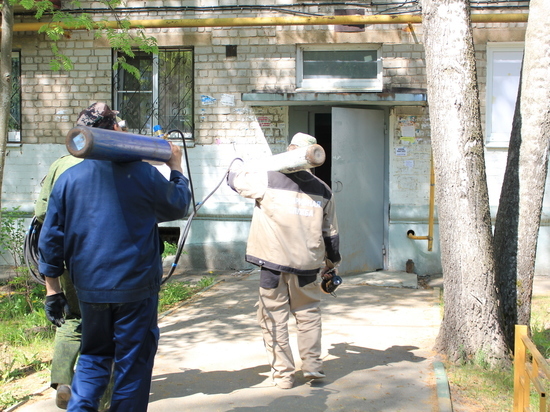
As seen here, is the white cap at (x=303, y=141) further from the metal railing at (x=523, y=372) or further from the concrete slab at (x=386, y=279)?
the concrete slab at (x=386, y=279)

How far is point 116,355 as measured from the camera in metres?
3.21

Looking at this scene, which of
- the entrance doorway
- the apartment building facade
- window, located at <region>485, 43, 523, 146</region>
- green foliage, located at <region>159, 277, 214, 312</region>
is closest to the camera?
green foliage, located at <region>159, 277, 214, 312</region>

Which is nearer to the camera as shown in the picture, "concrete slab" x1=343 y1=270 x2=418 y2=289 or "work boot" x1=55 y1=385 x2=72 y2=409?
"work boot" x1=55 y1=385 x2=72 y2=409

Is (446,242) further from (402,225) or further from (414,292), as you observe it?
(402,225)

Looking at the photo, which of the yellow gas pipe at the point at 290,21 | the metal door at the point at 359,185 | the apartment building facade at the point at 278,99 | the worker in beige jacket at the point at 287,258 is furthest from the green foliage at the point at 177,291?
the yellow gas pipe at the point at 290,21

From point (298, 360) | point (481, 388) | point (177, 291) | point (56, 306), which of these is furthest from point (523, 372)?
point (177, 291)

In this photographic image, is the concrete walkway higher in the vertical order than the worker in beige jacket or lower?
lower

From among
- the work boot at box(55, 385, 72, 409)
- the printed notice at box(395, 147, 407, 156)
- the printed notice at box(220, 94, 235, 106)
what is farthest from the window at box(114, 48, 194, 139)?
the work boot at box(55, 385, 72, 409)

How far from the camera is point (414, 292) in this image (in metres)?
8.14

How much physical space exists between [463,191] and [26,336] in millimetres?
4073

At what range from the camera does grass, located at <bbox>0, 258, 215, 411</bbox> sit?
4.67 metres

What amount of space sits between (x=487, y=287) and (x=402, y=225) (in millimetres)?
4673

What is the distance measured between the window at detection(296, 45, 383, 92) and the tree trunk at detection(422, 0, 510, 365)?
459 cm

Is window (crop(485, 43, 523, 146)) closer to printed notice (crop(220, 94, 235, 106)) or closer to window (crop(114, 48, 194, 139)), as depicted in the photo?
printed notice (crop(220, 94, 235, 106))
